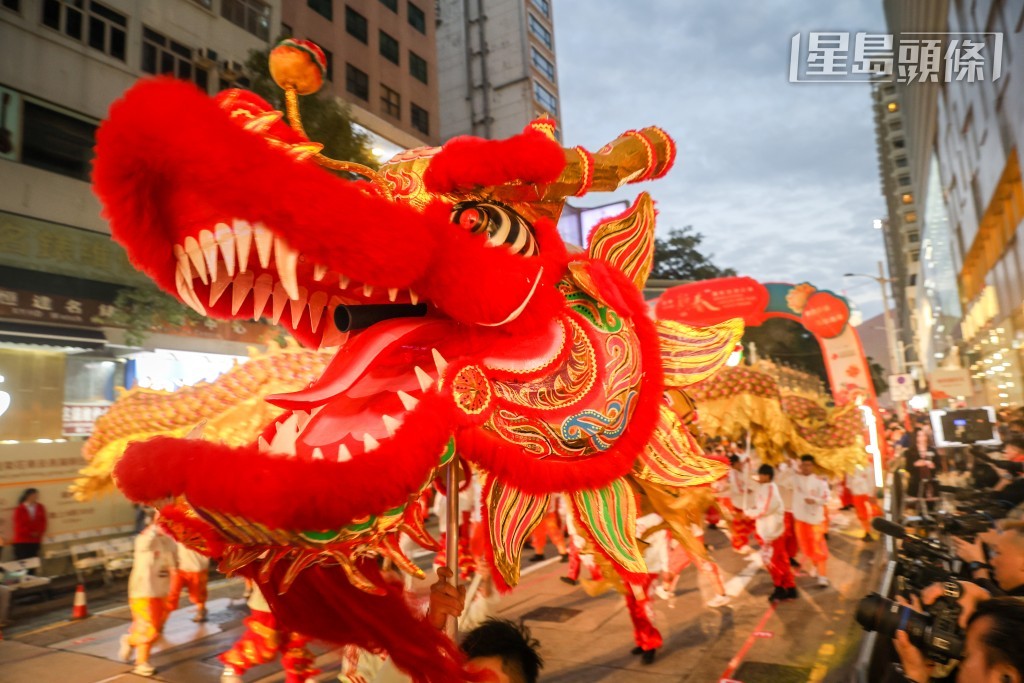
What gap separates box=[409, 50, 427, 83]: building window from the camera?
16.6 meters

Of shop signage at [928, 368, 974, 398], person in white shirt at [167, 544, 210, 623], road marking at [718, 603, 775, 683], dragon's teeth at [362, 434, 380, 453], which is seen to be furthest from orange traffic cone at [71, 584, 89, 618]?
shop signage at [928, 368, 974, 398]

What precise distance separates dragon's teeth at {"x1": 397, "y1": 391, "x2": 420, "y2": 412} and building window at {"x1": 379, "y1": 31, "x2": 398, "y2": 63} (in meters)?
15.9

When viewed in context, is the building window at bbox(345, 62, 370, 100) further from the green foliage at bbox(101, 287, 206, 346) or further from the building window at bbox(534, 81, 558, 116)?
the green foliage at bbox(101, 287, 206, 346)

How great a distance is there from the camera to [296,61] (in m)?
1.75

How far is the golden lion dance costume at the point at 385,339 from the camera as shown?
4.03ft

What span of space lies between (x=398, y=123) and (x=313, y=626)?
640 inches

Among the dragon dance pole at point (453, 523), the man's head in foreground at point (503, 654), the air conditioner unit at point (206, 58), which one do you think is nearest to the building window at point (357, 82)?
the air conditioner unit at point (206, 58)

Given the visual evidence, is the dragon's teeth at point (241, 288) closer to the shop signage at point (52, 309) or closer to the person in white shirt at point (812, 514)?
the person in white shirt at point (812, 514)

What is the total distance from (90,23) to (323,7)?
6467 millimetres

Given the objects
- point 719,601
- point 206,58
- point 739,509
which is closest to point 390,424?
point 719,601

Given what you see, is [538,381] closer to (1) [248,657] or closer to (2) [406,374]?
(2) [406,374]

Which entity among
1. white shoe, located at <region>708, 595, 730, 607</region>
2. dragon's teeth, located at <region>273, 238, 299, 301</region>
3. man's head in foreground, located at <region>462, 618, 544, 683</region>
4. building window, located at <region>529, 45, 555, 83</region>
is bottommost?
white shoe, located at <region>708, 595, 730, 607</region>

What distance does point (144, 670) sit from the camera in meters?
4.76

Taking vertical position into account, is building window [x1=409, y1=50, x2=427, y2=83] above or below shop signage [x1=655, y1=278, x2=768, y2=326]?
above
